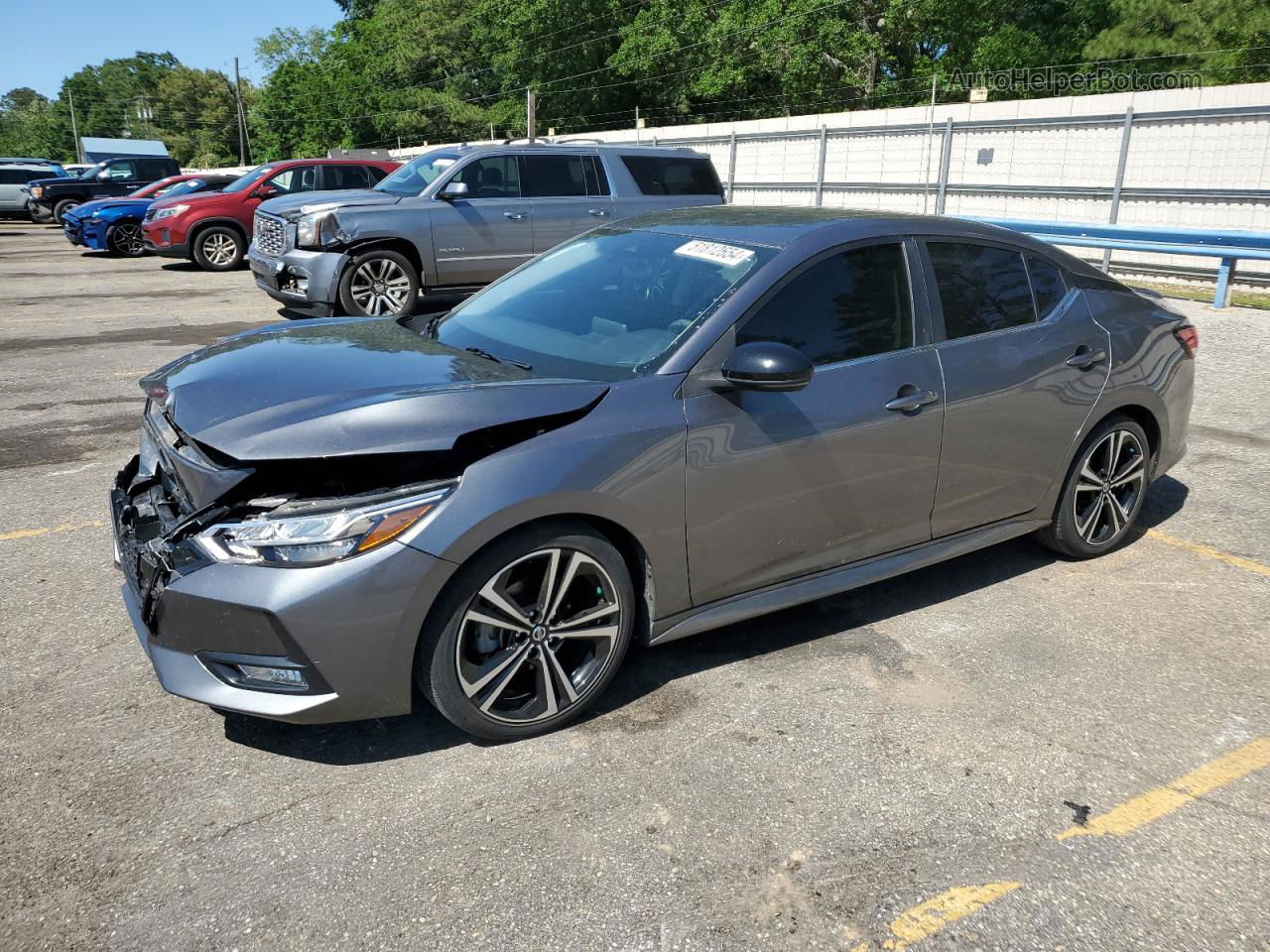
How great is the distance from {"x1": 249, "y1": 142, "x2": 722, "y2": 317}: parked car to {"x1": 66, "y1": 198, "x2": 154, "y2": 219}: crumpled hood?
995cm

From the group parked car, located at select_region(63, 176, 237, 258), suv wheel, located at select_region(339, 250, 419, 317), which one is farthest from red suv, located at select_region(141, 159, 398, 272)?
suv wheel, located at select_region(339, 250, 419, 317)

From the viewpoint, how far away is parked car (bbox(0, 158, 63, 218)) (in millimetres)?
28625

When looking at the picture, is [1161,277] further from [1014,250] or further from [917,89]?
[917,89]

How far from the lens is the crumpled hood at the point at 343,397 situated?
9.72ft

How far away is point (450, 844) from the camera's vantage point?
9.01ft

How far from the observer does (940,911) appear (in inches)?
99.9

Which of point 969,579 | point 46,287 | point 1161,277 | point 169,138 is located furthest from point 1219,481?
point 169,138

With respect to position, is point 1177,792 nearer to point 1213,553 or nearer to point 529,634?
point 529,634

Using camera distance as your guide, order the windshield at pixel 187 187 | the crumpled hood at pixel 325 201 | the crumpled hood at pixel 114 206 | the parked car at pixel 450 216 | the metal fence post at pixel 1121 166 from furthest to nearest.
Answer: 1. the crumpled hood at pixel 114 206
2. the windshield at pixel 187 187
3. the metal fence post at pixel 1121 166
4. the crumpled hood at pixel 325 201
5. the parked car at pixel 450 216

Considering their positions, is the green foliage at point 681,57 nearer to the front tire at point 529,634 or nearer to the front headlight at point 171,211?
the front headlight at point 171,211

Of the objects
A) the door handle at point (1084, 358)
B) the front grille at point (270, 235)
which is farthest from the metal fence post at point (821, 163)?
the door handle at point (1084, 358)

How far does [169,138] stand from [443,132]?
7169cm

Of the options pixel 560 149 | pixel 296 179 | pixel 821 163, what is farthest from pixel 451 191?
pixel 821 163

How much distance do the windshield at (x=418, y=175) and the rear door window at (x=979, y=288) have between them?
25.8ft
